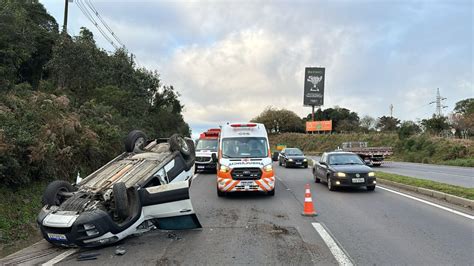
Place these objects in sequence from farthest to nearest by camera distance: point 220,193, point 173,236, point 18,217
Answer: point 220,193 < point 18,217 < point 173,236

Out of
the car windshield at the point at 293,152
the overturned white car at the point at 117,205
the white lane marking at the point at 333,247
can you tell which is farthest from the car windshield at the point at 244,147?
the car windshield at the point at 293,152

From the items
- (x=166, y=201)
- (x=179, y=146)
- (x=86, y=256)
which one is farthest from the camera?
(x=179, y=146)

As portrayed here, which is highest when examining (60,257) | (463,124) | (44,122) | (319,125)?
(319,125)

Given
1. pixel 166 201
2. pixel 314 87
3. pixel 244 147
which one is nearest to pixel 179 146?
pixel 166 201

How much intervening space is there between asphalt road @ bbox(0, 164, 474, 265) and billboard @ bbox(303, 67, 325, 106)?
65.8 meters

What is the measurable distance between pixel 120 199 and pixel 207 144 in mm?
17293

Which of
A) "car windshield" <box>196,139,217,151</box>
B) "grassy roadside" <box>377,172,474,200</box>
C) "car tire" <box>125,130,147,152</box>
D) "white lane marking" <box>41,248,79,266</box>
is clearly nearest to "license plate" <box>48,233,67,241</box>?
"white lane marking" <box>41,248,79,266</box>

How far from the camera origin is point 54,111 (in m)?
13.8

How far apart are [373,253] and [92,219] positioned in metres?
4.57

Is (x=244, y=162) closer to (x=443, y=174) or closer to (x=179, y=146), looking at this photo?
(x=179, y=146)

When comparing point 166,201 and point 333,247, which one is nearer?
point 333,247

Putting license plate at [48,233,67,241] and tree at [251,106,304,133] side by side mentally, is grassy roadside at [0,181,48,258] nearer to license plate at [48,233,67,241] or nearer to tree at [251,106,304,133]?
license plate at [48,233,67,241]

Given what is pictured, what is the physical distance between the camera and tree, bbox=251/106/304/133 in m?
107

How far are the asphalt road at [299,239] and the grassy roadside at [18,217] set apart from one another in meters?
0.54
